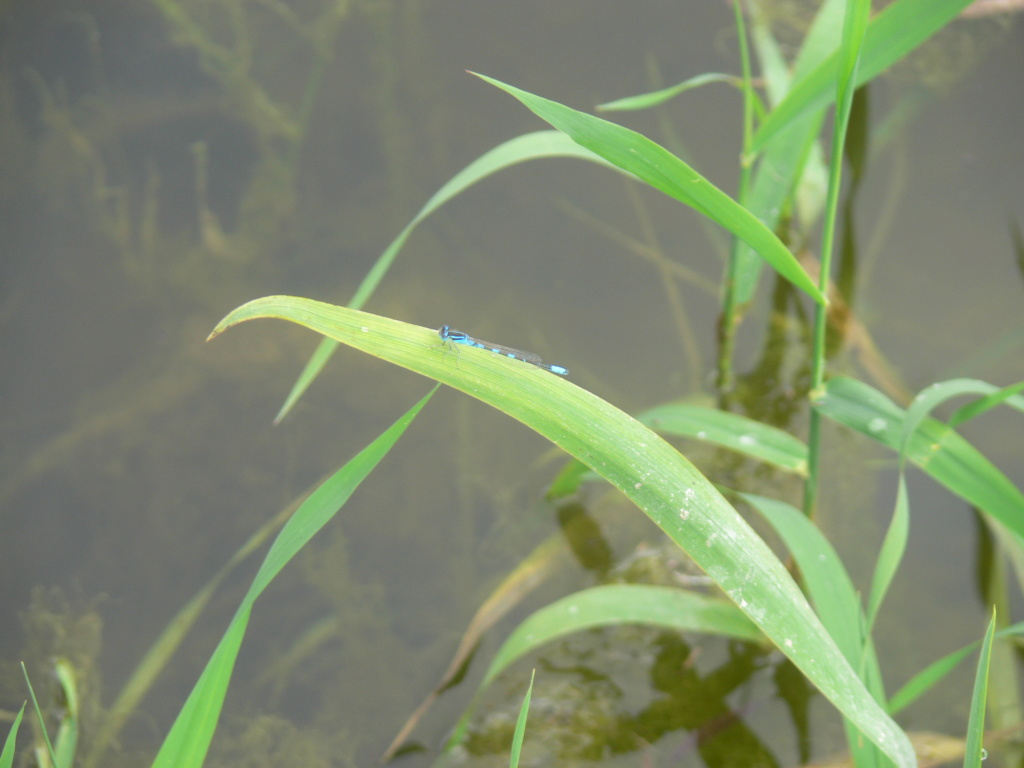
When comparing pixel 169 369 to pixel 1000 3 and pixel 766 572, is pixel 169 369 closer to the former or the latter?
pixel 766 572

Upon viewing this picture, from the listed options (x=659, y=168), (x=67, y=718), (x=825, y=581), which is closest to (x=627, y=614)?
(x=825, y=581)

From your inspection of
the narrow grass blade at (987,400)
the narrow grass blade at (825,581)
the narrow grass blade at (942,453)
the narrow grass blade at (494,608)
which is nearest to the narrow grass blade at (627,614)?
the narrow grass blade at (494,608)

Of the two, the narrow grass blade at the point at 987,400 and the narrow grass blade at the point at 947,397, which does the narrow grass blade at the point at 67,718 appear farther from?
the narrow grass blade at the point at 987,400

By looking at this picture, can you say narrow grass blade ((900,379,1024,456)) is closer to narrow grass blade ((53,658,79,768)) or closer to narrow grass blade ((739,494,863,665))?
narrow grass blade ((739,494,863,665))

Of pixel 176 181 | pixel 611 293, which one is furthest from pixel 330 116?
pixel 611 293

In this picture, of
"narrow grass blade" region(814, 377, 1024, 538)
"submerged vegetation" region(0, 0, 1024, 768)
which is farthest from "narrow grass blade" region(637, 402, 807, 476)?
"narrow grass blade" region(814, 377, 1024, 538)

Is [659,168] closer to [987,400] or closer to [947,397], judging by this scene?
[947,397]

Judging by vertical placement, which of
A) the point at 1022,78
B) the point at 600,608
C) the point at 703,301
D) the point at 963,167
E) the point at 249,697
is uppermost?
the point at 1022,78
